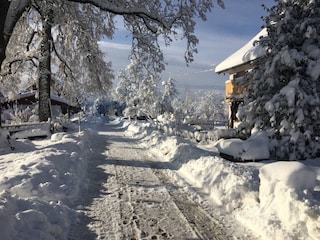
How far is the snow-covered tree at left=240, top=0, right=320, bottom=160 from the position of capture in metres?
13.1

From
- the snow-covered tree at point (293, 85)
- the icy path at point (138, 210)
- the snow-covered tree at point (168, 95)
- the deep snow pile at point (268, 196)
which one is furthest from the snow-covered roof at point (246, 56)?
the snow-covered tree at point (168, 95)

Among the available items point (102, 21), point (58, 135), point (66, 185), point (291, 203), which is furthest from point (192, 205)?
point (58, 135)

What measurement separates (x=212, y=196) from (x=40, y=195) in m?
3.61

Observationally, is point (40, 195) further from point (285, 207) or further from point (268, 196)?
point (285, 207)

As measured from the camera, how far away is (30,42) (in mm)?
19891

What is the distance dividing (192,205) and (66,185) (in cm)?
285

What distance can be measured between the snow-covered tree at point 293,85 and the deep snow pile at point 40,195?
24.5 ft

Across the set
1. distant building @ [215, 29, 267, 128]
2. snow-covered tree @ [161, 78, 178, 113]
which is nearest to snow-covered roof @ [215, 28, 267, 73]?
distant building @ [215, 29, 267, 128]

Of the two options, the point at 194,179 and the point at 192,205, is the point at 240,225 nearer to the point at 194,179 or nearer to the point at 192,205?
Result: the point at 192,205

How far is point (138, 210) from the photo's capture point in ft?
21.9

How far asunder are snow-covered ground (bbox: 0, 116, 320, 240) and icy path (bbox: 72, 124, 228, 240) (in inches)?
12.0

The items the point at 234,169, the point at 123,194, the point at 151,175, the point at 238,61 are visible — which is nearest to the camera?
the point at 123,194

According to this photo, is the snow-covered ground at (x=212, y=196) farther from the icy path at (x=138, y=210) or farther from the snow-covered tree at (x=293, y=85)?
the snow-covered tree at (x=293, y=85)

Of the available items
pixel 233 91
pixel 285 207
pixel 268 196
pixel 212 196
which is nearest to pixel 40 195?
pixel 212 196
